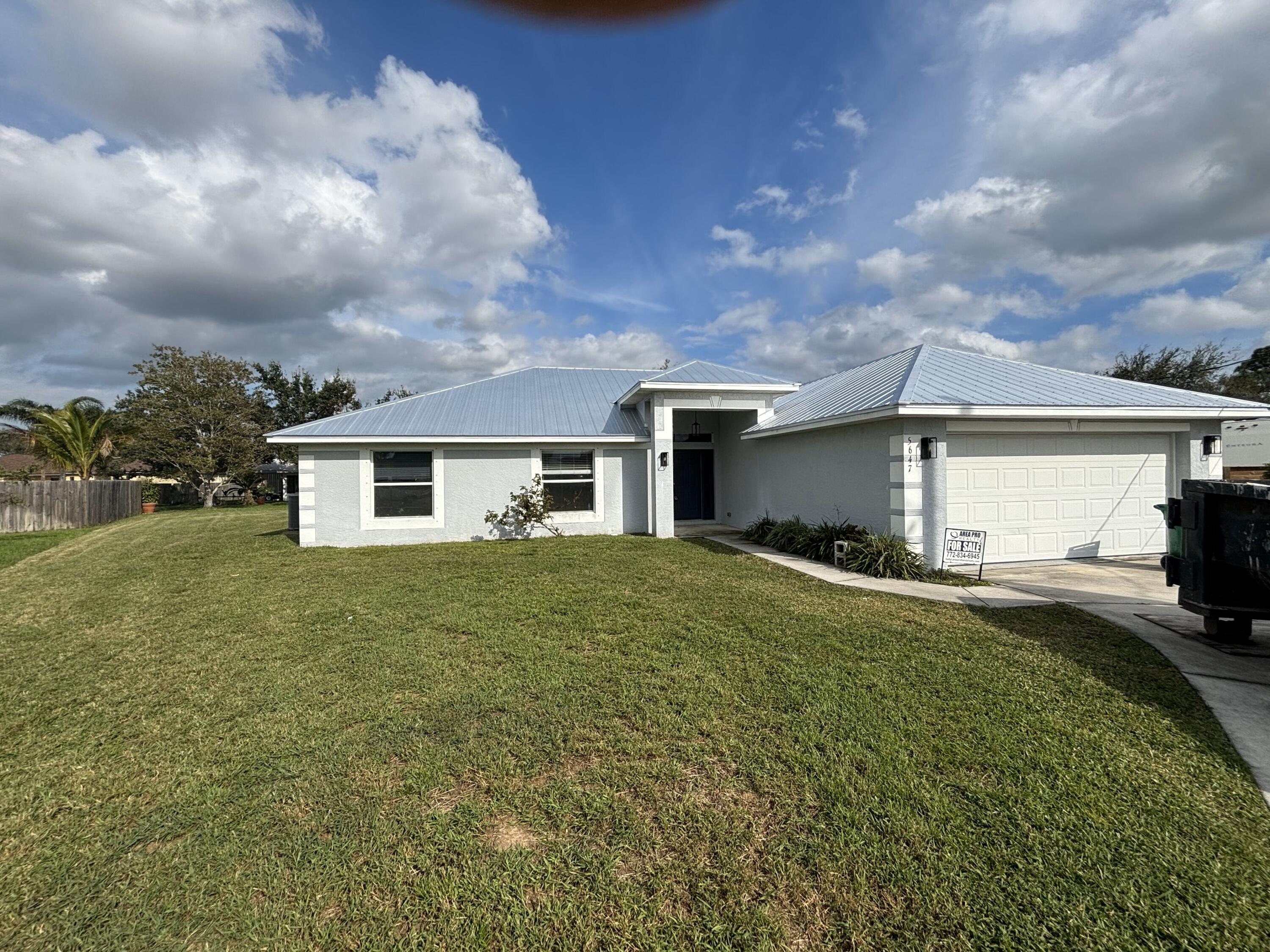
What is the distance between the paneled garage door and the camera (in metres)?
9.18

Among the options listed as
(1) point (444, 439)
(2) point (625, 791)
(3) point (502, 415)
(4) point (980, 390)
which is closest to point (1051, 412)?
(4) point (980, 390)

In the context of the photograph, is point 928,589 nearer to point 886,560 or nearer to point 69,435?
point 886,560

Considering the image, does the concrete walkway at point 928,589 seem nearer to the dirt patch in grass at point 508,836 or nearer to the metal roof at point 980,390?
the metal roof at point 980,390

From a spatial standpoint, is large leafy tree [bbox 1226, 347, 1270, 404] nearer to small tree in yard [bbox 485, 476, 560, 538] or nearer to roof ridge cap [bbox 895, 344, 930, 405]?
roof ridge cap [bbox 895, 344, 930, 405]

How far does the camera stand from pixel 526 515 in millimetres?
13125

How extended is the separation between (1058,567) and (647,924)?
32.0 feet

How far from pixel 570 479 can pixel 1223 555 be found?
37.6 feet

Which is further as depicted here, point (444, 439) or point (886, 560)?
point (444, 439)

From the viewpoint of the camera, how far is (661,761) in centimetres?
328

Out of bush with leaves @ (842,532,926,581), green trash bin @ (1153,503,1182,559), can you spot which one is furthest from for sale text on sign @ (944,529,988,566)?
green trash bin @ (1153,503,1182,559)

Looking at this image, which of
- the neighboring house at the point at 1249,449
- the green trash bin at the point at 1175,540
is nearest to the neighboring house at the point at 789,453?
the green trash bin at the point at 1175,540

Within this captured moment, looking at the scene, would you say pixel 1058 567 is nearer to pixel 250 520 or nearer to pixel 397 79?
pixel 397 79

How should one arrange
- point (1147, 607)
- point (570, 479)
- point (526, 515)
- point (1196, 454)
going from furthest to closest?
point (570, 479), point (526, 515), point (1196, 454), point (1147, 607)

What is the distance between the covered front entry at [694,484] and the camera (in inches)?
675
